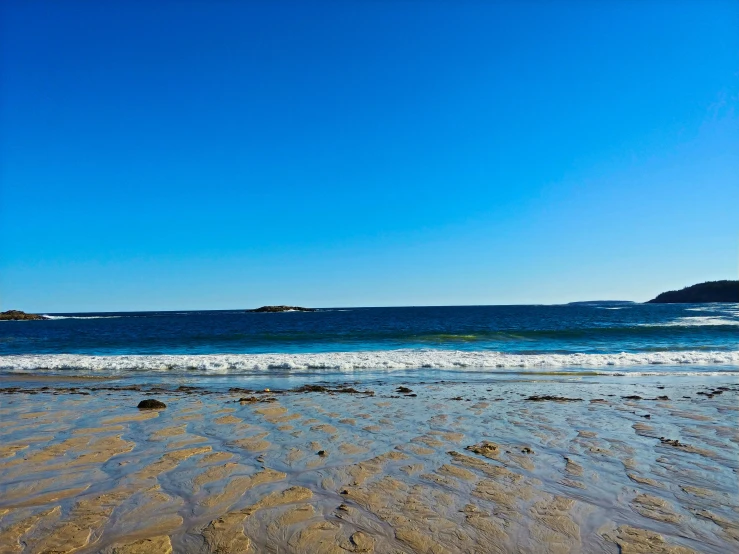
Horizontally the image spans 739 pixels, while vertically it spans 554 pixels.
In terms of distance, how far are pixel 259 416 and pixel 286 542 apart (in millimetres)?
6034

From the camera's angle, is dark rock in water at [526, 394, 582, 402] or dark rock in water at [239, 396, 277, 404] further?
dark rock in water at [239, 396, 277, 404]

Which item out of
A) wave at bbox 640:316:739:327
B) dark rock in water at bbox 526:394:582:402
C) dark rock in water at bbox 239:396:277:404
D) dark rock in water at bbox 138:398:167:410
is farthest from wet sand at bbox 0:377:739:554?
wave at bbox 640:316:739:327

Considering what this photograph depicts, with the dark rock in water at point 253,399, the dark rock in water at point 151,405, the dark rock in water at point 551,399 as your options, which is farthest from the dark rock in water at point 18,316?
the dark rock in water at point 551,399

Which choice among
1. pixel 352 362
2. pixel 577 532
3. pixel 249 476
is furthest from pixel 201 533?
pixel 352 362

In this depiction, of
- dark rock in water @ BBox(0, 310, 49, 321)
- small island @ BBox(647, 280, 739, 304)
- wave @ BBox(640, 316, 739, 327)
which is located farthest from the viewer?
small island @ BBox(647, 280, 739, 304)

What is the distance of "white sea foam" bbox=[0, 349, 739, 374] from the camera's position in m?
21.4

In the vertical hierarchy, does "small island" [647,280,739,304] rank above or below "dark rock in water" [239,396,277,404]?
above

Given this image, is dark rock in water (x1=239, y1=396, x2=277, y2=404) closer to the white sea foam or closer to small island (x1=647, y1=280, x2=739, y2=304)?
the white sea foam

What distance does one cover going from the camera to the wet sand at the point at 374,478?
4188 millimetres

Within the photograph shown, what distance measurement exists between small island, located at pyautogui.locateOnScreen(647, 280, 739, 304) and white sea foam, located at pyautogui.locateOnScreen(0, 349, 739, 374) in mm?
181475

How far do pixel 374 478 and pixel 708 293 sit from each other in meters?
220

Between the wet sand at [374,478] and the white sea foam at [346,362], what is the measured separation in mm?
10389

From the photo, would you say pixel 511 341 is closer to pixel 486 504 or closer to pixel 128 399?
pixel 128 399

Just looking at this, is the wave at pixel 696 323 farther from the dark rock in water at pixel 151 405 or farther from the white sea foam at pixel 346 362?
the dark rock in water at pixel 151 405
